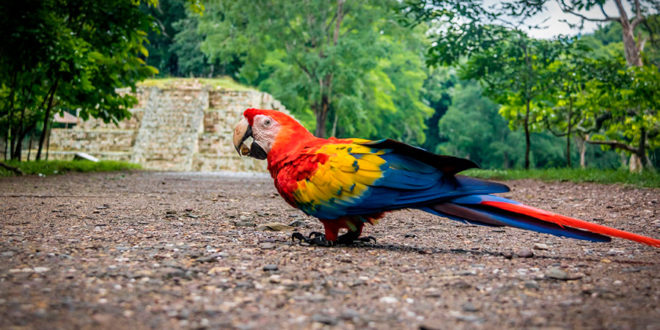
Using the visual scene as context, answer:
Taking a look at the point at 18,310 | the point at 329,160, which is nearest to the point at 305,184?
the point at 329,160

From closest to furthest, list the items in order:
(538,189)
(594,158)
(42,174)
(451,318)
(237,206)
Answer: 1. (451,318)
2. (237,206)
3. (538,189)
4. (42,174)
5. (594,158)

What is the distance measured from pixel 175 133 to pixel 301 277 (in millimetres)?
19140

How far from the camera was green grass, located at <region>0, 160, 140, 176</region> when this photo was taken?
29.6 ft

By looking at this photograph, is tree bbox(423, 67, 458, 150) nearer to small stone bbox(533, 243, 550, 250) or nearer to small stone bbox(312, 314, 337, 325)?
small stone bbox(533, 243, 550, 250)

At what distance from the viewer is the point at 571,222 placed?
93.2 inches

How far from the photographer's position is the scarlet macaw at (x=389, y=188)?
8.14ft

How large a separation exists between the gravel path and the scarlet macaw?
24cm

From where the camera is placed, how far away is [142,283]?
1924 mm

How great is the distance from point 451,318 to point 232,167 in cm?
1761

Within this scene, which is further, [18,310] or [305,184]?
[305,184]

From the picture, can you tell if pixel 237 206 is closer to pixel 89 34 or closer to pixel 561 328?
pixel 561 328

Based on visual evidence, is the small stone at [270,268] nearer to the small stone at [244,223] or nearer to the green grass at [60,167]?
the small stone at [244,223]

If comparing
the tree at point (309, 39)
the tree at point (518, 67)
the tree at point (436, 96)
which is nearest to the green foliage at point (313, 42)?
the tree at point (309, 39)

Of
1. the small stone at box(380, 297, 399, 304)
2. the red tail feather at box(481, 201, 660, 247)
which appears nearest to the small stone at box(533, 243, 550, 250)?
the red tail feather at box(481, 201, 660, 247)
